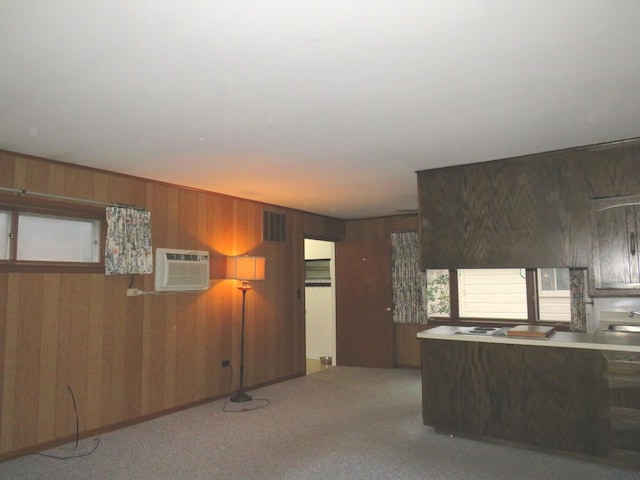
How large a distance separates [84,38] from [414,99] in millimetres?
1694

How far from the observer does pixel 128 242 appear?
4.28 meters

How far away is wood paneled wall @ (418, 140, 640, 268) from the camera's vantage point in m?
3.66

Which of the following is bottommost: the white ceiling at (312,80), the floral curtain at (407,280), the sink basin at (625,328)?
the sink basin at (625,328)

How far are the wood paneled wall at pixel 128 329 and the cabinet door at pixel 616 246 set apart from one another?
3675 millimetres

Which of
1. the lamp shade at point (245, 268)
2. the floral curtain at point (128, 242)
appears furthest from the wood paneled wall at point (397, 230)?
the floral curtain at point (128, 242)

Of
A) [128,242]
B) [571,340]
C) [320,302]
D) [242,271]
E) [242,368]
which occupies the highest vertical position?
[128,242]

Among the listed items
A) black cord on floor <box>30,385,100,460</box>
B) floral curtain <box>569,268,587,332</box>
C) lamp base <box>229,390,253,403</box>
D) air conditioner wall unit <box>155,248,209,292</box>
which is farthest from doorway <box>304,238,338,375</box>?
black cord on floor <box>30,385,100,460</box>

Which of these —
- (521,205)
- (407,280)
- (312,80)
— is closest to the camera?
(312,80)

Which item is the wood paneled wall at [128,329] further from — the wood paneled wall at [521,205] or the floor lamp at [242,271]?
the wood paneled wall at [521,205]

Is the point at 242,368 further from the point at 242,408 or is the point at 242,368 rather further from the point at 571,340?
the point at 571,340

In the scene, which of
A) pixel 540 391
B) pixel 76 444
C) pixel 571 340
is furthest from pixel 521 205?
pixel 76 444

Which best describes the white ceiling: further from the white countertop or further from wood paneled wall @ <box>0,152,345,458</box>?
the white countertop

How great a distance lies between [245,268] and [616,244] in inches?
137

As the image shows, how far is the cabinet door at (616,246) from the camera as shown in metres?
3.55
